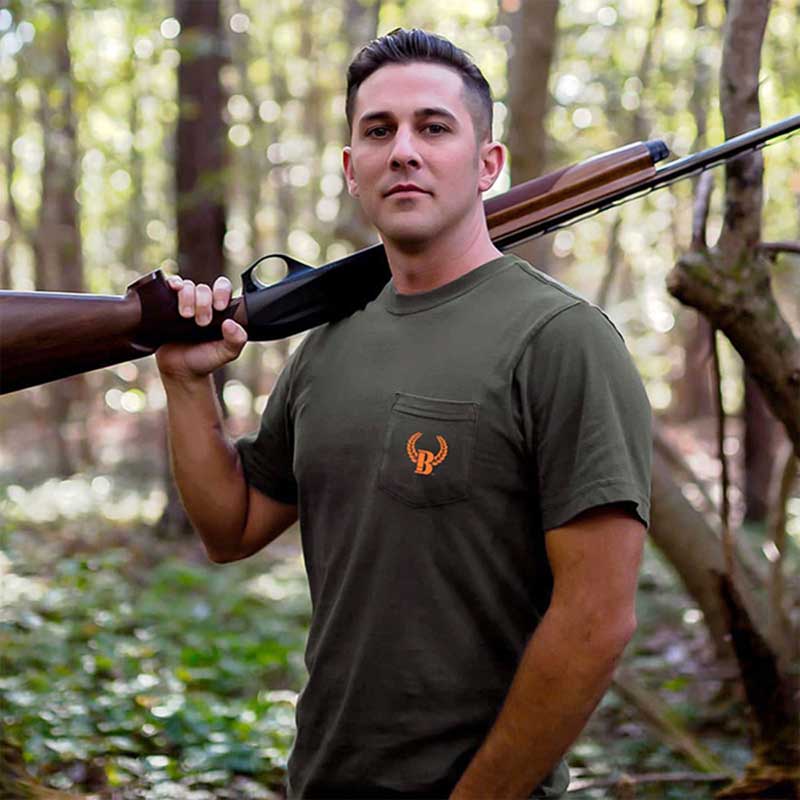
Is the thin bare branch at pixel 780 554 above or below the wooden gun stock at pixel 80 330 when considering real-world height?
below

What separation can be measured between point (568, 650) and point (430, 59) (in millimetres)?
1217

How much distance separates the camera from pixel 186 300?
99.0 inches

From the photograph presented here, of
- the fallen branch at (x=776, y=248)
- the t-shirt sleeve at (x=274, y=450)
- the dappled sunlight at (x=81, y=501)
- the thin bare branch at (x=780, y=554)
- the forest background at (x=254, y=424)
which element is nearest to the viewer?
the t-shirt sleeve at (x=274, y=450)

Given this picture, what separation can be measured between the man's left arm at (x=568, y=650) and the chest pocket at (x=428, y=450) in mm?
211

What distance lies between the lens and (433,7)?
1898cm

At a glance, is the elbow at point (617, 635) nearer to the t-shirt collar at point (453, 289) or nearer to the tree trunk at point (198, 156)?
the t-shirt collar at point (453, 289)

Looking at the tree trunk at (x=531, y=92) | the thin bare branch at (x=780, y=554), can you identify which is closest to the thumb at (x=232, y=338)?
the thin bare branch at (x=780, y=554)

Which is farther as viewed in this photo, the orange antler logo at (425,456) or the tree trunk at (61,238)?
the tree trunk at (61,238)

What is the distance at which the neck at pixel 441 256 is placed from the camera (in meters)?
2.32

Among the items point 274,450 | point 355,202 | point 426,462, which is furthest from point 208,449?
point 355,202

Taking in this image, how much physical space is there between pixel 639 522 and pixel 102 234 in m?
31.0

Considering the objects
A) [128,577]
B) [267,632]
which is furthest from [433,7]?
[267,632]

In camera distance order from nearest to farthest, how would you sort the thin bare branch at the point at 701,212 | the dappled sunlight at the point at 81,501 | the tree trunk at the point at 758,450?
the thin bare branch at the point at 701,212
the tree trunk at the point at 758,450
the dappled sunlight at the point at 81,501

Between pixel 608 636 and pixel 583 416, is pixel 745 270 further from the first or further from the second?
pixel 608 636
